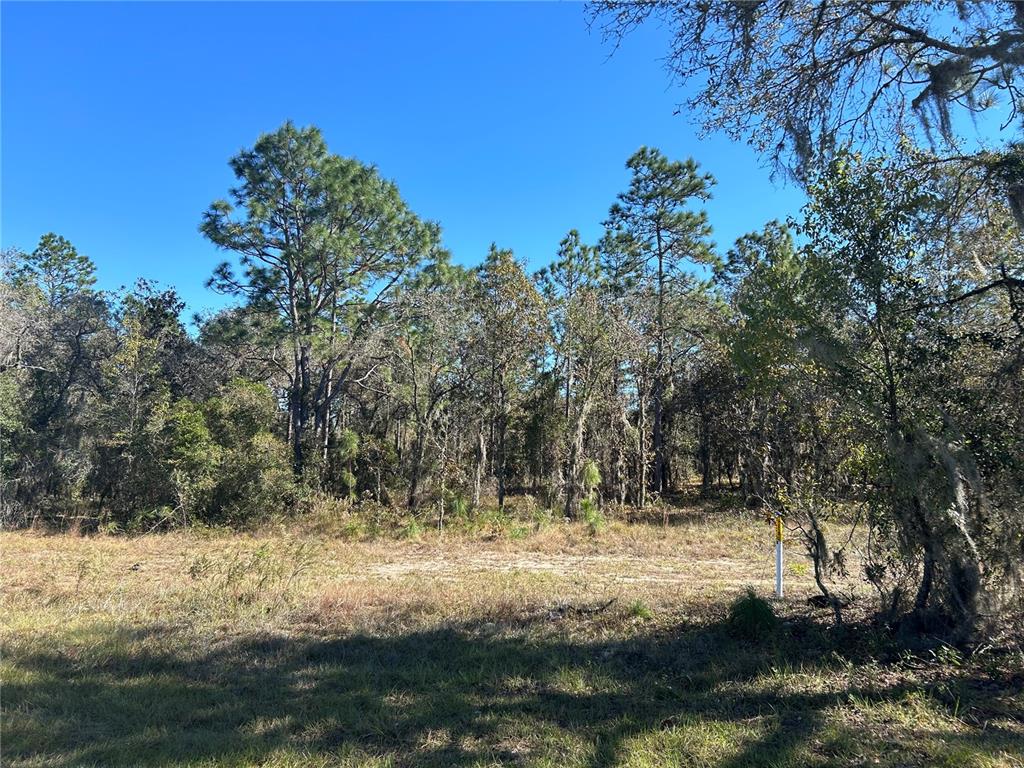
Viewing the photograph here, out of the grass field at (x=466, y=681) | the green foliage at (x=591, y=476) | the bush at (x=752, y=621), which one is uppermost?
the green foliage at (x=591, y=476)

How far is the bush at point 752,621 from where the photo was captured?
5.09m

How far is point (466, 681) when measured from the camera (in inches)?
171

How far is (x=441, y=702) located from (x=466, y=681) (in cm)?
42

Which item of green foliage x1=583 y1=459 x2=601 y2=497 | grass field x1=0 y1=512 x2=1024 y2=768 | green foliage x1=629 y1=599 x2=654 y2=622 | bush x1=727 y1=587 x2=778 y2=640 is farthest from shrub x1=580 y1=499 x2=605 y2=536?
bush x1=727 y1=587 x2=778 y2=640

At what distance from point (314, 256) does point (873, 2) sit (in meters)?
16.7

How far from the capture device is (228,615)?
6.12 meters

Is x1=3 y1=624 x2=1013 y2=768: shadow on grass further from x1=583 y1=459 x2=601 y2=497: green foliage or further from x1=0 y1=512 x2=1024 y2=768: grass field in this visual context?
x1=583 y1=459 x2=601 y2=497: green foliage

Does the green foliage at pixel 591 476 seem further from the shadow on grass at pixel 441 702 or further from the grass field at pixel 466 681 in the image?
the shadow on grass at pixel 441 702

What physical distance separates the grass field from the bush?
89 millimetres

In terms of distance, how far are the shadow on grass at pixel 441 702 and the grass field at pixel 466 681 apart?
18mm

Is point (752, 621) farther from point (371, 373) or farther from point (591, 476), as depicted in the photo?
point (371, 373)

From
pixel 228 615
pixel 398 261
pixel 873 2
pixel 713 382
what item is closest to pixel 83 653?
pixel 228 615

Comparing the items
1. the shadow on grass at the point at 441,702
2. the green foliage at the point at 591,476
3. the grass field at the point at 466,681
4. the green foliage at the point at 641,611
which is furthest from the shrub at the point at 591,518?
the shadow on grass at the point at 441,702

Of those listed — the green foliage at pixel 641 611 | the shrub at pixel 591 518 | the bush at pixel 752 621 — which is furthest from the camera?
the shrub at pixel 591 518
